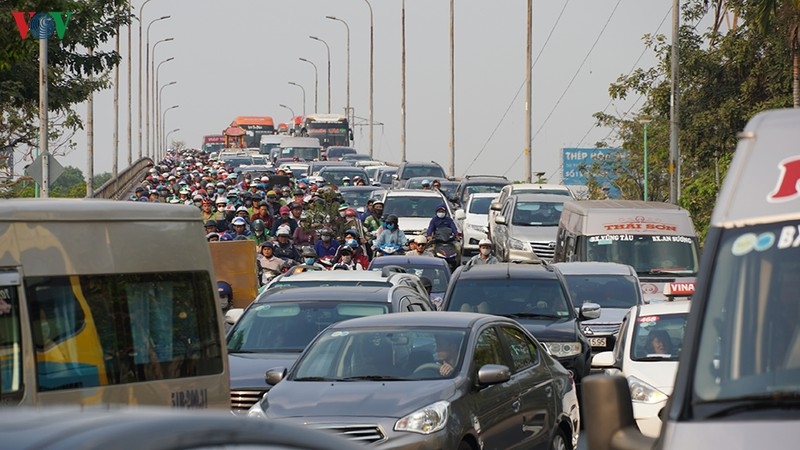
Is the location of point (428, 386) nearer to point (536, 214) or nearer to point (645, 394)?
point (645, 394)

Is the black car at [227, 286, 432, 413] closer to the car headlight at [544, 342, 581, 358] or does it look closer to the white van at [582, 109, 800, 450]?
the car headlight at [544, 342, 581, 358]

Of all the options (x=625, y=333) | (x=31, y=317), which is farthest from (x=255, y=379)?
(x=31, y=317)

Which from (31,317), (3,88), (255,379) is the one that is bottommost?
(255,379)

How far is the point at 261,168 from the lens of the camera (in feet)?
195

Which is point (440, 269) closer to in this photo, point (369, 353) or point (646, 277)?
point (646, 277)

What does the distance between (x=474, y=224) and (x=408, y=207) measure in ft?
14.5

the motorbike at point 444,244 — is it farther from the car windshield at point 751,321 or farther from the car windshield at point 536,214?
the car windshield at point 751,321

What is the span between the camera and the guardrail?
5903 cm

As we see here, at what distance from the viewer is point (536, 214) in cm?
3516

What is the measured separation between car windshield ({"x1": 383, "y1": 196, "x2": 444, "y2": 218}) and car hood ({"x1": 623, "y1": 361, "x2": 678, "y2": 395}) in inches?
854

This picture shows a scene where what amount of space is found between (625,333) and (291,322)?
10.9 ft

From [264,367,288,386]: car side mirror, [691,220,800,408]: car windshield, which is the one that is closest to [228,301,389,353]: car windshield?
[264,367,288,386]: car side mirror

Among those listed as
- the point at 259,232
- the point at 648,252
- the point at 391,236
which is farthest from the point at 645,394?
the point at 391,236

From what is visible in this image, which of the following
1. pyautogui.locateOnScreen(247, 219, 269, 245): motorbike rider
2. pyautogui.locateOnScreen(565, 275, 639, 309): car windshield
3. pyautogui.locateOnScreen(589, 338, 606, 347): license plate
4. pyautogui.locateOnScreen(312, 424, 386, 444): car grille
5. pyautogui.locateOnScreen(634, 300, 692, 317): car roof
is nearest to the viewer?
pyautogui.locateOnScreen(312, 424, 386, 444): car grille
